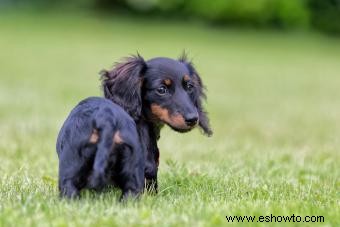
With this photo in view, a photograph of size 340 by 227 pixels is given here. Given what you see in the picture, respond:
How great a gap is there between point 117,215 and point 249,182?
2056 millimetres

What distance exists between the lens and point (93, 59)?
2370 centimetres

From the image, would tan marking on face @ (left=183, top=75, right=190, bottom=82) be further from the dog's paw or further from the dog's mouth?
the dog's paw

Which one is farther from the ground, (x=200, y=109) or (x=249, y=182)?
(x=200, y=109)

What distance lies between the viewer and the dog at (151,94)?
4.99 meters

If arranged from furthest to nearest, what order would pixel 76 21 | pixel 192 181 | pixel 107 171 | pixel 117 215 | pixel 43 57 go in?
pixel 76 21, pixel 43 57, pixel 192 181, pixel 107 171, pixel 117 215

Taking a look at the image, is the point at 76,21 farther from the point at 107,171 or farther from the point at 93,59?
the point at 107,171

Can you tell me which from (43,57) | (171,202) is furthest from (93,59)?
(171,202)

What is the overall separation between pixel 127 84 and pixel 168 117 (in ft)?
1.39

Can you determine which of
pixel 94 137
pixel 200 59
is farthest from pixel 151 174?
pixel 200 59

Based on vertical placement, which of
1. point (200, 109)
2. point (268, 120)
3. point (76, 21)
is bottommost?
point (268, 120)

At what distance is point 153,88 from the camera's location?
5.10 meters

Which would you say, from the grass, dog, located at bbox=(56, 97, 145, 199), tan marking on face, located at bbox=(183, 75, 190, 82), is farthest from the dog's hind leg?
tan marking on face, located at bbox=(183, 75, 190, 82)

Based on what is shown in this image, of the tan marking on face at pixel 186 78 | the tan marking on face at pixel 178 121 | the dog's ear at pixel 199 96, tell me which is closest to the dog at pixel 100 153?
the tan marking on face at pixel 178 121

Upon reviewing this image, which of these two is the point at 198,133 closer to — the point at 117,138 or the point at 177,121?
the point at 177,121
